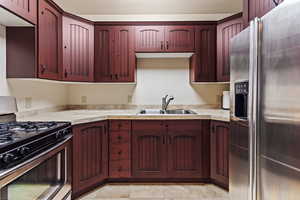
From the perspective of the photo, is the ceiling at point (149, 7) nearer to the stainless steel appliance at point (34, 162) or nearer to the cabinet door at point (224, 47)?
the cabinet door at point (224, 47)

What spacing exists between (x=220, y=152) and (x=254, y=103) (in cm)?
135

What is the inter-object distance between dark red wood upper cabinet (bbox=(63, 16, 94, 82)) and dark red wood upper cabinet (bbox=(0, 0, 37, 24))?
2.16 ft

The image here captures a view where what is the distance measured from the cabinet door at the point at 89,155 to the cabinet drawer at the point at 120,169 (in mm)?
80

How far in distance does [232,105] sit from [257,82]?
0.50m

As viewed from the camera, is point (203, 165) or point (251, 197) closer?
point (251, 197)

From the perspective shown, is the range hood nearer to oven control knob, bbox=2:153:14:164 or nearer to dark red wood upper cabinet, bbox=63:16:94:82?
dark red wood upper cabinet, bbox=63:16:94:82

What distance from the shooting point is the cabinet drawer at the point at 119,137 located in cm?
279

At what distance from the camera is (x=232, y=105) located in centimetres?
188

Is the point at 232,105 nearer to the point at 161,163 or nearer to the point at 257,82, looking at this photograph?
the point at 257,82

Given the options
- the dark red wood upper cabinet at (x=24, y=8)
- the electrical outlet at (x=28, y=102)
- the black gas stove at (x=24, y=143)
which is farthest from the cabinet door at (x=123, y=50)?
the black gas stove at (x=24, y=143)

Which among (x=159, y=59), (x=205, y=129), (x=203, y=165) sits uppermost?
(x=159, y=59)

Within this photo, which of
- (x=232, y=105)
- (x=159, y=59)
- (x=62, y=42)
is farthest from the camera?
(x=159, y=59)

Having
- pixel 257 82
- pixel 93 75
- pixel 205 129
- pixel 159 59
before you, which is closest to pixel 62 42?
pixel 93 75

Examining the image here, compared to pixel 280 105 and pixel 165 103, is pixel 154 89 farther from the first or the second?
pixel 280 105
